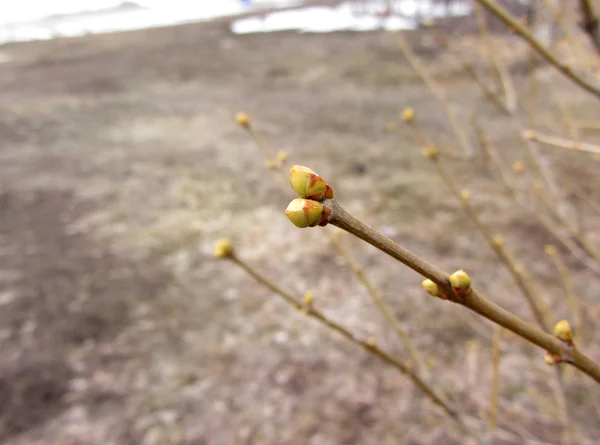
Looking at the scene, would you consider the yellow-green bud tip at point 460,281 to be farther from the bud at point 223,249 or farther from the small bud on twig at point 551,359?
the bud at point 223,249

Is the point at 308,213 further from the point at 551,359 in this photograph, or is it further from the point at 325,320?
the point at 325,320

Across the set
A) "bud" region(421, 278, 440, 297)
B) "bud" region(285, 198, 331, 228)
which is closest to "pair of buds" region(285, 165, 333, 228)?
"bud" region(285, 198, 331, 228)

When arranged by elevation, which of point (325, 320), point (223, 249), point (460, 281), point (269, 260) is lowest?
point (269, 260)

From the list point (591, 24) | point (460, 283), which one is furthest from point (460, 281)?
point (591, 24)

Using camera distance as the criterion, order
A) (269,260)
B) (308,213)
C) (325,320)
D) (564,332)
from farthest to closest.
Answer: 1. (269,260)
2. (325,320)
3. (564,332)
4. (308,213)

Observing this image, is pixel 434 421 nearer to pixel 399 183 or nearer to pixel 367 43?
pixel 399 183

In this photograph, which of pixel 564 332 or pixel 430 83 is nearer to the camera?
pixel 564 332

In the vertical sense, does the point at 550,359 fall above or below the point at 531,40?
below

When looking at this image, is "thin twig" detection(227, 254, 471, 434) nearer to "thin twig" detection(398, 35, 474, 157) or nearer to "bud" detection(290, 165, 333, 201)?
"bud" detection(290, 165, 333, 201)
